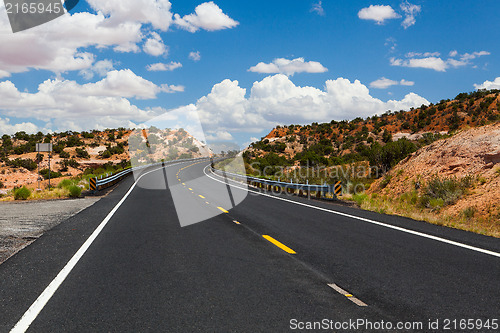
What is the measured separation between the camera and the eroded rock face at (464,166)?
1421cm

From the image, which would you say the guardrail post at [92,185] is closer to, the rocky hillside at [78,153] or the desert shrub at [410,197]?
the rocky hillside at [78,153]

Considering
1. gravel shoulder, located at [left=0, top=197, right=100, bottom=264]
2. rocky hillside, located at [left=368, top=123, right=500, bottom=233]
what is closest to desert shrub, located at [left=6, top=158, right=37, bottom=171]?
gravel shoulder, located at [left=0, top=197, right=100, bottom=264]

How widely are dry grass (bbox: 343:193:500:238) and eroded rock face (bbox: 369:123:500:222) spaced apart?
0.56 metres

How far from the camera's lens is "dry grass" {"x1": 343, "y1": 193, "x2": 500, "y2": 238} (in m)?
10.9

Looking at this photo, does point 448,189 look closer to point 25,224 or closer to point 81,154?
point 25,224

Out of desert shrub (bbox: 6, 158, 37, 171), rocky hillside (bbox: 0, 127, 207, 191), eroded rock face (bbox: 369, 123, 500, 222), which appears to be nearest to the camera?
eroded rock face (bbox: 369, 123, 500, 222)

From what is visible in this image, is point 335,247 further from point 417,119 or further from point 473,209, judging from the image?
point 417,119

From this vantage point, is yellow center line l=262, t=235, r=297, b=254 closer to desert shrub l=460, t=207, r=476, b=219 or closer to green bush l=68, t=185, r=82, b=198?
desert shrub l=460, t=207, r=476, b=219

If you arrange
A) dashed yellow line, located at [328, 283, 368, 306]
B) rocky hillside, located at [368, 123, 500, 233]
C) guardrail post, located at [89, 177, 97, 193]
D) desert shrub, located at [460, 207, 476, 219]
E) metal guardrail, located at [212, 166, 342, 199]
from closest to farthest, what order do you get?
dashed yellow line, located at [328, 283, 368, 306] < desert shrub, located at [460, 207, 476, 219] < rocky hillside, located at [368, 123, 500, 233] < metal guardrail, located at [212, 166, 342, 199] < guardrail post, located at [89, 177, 97, 193]

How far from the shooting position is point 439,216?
13664mm

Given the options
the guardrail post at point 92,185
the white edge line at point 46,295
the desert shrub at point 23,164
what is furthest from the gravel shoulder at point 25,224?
Answer: the desert shrub at point 23,164

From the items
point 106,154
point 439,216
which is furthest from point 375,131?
point 439,216

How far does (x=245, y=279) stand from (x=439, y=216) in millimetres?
10276

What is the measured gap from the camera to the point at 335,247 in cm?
808
